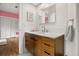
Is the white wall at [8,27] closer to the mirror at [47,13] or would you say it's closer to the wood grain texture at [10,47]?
the wood grain texture at [10,47]

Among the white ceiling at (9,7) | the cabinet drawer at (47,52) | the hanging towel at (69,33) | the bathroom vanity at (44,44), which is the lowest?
the cabinet drawer at (47,52)

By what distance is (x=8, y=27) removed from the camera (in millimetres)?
1750

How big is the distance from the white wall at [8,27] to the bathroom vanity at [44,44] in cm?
17

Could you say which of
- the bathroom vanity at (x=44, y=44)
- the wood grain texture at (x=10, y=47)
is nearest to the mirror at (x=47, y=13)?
the bathroom vanity at (x=44, y=44)

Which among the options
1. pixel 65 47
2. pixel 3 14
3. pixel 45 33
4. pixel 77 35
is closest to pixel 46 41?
pixel 45 33

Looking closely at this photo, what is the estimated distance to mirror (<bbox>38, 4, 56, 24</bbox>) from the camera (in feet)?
5.74

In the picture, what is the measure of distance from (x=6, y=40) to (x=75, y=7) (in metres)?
0.90

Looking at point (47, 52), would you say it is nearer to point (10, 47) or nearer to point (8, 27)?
point (10, 47)

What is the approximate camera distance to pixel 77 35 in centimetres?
173

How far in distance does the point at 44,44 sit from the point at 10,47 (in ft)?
1.33

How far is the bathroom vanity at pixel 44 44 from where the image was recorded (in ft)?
5.64

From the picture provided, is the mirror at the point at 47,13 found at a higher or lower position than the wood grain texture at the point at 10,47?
higher

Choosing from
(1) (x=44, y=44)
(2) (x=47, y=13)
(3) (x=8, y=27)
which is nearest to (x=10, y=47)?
(3) (x=8, y=27)

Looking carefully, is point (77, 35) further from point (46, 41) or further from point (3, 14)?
point (3, 14)
